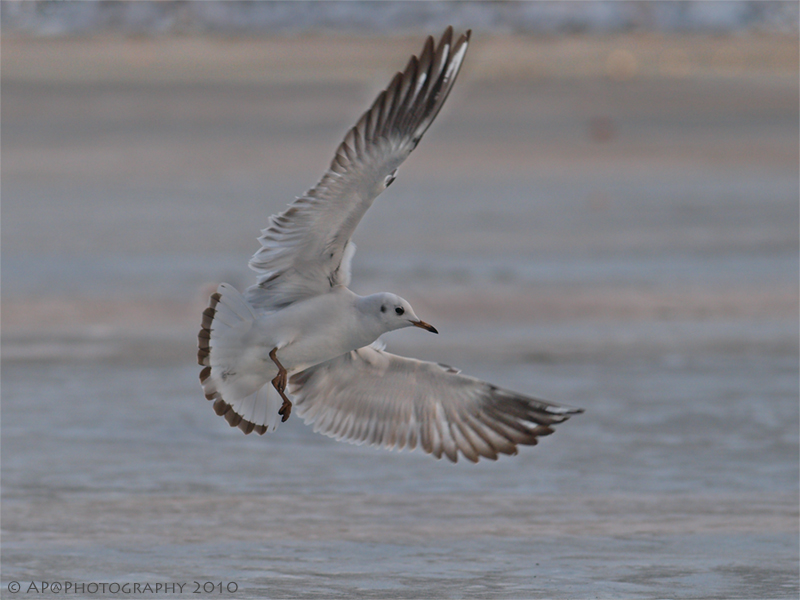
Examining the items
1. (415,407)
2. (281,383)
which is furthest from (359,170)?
(415,407)

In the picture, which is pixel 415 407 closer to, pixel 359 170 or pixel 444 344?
pixel 359 170

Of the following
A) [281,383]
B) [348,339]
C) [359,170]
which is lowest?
[281,383]

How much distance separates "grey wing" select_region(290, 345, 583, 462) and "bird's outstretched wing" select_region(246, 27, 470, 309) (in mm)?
560

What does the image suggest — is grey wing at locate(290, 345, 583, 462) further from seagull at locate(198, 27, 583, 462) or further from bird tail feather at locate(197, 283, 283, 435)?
bird tail feather at locate(197, 283, 283, 435)

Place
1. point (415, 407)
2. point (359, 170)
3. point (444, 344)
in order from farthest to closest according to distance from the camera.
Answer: point (444, 344)
point (415, 407)
point (359, 170)

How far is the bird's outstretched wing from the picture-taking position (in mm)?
6535

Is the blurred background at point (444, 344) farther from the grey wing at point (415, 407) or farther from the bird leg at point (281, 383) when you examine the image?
the bird leg at point (281, 383)

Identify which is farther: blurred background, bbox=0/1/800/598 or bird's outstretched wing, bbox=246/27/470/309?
blurred background, bbox=0/1/800/598

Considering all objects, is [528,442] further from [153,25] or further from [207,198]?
[153,25]

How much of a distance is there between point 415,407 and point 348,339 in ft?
2.16

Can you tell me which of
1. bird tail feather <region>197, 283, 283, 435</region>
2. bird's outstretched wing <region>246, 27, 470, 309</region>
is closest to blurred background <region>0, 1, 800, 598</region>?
bird tail feather <region>197, 283, 283, 435</region>

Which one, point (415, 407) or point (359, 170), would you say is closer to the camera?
point (359, 170)

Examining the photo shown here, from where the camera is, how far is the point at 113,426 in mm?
9391

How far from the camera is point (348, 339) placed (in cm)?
689
